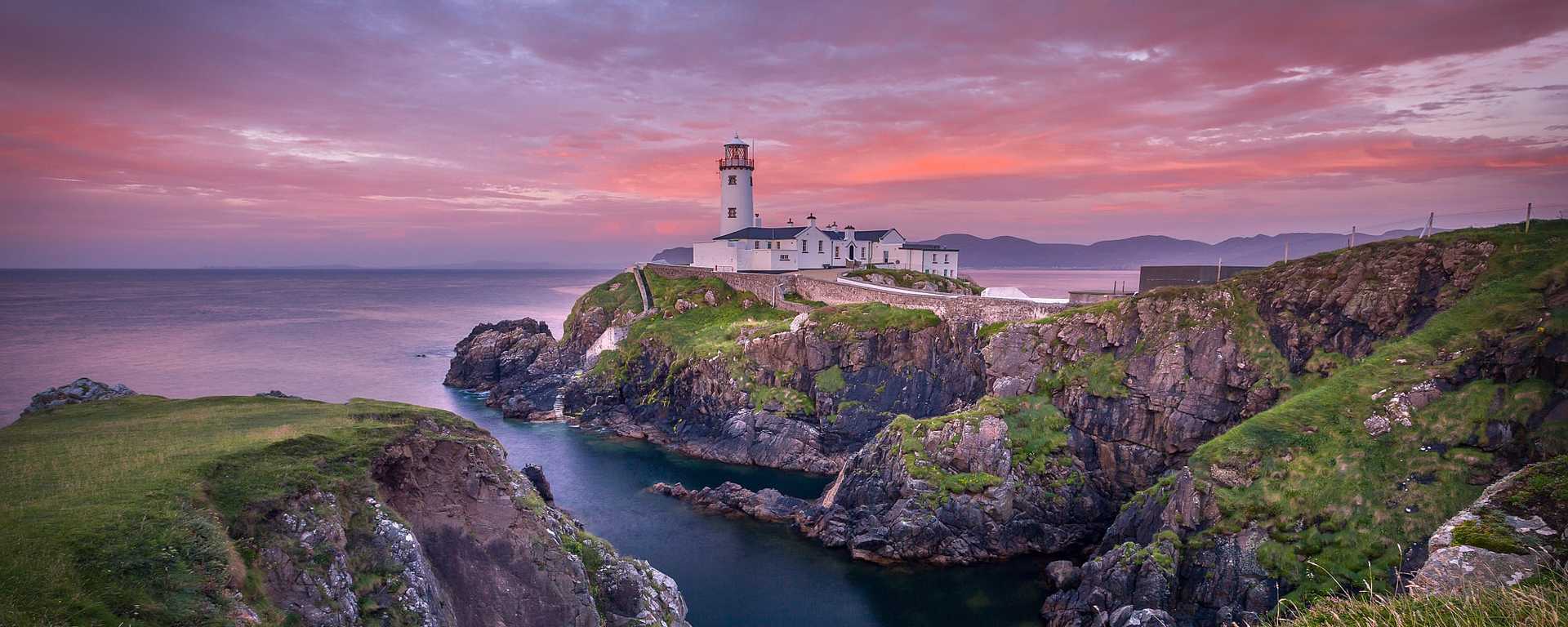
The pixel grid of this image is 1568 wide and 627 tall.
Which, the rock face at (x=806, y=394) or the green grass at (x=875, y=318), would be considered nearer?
the rock face at (x=806, y=394)

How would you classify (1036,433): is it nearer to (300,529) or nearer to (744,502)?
(744,502)

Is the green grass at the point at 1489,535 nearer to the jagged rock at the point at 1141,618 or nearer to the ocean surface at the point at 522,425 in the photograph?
the jagged rock at the point at 1141,618

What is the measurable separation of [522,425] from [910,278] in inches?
1474

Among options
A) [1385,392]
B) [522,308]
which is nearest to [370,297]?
[522,308]

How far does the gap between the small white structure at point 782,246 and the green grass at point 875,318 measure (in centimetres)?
2197

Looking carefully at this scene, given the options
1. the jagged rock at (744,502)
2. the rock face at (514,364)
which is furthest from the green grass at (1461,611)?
the rock face at (514,364)

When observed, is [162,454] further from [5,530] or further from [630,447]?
[630,447]

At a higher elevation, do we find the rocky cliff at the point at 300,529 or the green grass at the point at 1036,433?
the rocky cliff at the point at 300,529

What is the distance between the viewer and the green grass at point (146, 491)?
10625 mm

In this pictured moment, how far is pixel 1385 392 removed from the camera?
26.5 m

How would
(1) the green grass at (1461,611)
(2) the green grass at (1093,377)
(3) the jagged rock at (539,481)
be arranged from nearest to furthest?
(1) the green grass at (1461,611)
(3) the jagged rock at (539,481)
(2) the green grass at (1093,377)

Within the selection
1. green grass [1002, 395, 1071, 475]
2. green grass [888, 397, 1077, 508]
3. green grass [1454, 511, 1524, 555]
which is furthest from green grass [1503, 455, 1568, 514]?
green grass [1002, 395, 1071, 475]

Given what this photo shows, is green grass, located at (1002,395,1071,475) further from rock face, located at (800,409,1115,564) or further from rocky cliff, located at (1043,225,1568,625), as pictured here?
rocky cliff, located at (1043,225,1568,625)

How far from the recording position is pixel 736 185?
80562 millimetres
